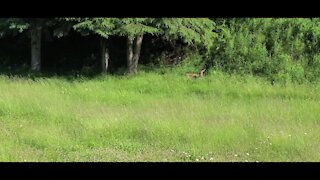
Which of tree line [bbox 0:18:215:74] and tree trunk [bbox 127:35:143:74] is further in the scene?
tree trunk [bbox 127:35:143:74]

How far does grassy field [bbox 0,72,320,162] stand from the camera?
21.5 feet

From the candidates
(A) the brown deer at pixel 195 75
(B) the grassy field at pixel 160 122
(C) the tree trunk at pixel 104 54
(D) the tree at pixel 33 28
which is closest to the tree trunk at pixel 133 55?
(C) the tree trunk at pixel 104 54

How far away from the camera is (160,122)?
25.5 ft

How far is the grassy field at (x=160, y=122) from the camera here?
258 inches

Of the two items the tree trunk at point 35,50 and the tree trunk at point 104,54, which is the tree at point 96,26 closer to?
the tree trunk at point 104,54

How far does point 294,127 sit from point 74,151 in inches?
156

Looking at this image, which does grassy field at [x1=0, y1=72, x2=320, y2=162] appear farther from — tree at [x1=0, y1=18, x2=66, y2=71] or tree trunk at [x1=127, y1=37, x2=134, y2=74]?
tree at [x1=0, y1=18, x2=66, y2=71]

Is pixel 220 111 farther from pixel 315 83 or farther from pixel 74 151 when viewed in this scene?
pixel 315 83

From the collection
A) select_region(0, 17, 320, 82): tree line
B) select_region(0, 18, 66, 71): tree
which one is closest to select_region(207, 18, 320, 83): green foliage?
select_region(0, 17, 320, 82): tree line

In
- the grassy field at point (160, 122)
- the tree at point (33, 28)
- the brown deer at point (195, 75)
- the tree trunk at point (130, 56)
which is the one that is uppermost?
the tree at point (33, 28)

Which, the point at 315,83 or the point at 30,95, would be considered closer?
the point at 30,95
